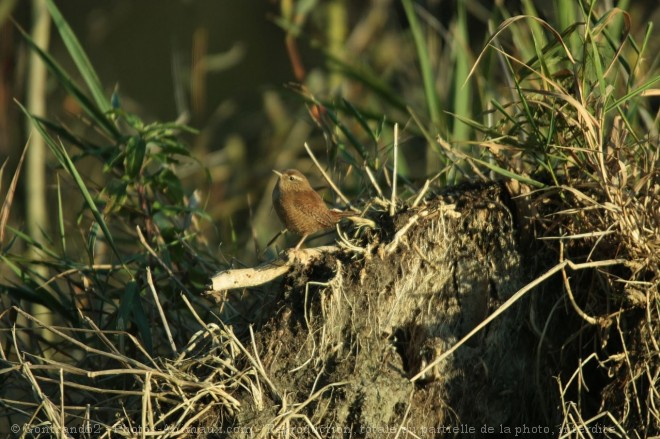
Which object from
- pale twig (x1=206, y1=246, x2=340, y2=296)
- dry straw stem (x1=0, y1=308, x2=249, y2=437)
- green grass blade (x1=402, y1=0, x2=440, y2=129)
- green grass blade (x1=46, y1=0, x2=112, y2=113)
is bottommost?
dry straw stem (x1=0, y1=308, x2=249, y2=437)

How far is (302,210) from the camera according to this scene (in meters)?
3.49

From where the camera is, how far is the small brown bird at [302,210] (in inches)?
133

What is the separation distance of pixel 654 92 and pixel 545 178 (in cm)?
44

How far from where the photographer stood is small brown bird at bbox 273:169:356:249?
3.38m

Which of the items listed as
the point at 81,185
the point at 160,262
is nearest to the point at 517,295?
the point at 160,262

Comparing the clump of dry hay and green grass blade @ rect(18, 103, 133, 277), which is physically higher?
green grass blade @ rect(18, 103, 133, 277)

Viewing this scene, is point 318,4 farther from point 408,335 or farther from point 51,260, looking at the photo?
point 408,335

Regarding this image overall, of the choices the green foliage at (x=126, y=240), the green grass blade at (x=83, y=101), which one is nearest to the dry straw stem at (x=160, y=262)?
the green foliage at (x=126, y=240)

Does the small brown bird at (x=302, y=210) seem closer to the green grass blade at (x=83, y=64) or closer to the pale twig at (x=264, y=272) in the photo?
the pale twig at (x=264, y=272)

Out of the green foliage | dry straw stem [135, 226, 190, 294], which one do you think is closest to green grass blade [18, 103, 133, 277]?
the green foliage

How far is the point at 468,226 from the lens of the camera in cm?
286

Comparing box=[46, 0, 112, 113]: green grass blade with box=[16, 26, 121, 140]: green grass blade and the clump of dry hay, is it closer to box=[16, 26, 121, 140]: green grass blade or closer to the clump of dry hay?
box=[16, 26, 121, 140]: green grass blade

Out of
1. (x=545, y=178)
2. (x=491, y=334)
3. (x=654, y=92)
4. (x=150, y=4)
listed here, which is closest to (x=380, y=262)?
(x=491, y=334)

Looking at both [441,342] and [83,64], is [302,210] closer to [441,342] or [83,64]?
[441,342]
